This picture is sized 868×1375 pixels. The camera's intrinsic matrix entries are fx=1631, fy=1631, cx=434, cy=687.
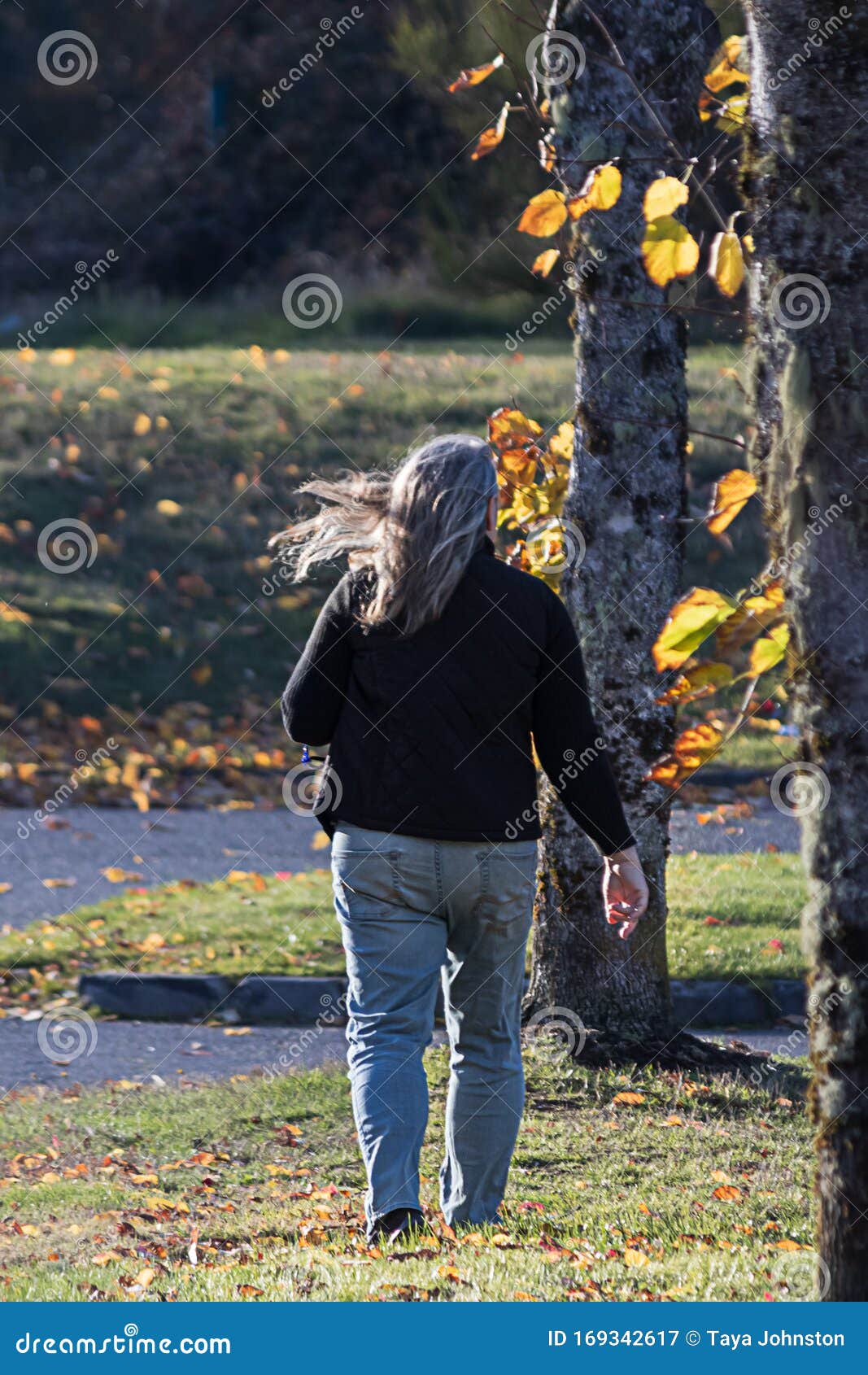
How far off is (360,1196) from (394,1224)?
960mm

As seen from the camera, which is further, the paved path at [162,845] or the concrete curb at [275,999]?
the paved path at [162,845]

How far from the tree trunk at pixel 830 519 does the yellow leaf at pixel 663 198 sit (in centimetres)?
29

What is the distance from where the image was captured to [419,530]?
360 cm

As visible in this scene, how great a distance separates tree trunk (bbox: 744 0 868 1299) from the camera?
2.82 metres

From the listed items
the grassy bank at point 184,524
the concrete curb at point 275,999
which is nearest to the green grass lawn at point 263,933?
the concrete curb at point 275,999

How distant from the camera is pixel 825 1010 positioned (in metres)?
2.87

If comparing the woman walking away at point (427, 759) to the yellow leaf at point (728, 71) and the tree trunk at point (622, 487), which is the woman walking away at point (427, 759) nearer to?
the yellow leaf at point (728, 71)

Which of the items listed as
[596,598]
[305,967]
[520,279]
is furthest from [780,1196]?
[520,279]

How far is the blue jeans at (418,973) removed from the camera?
11.8 feet

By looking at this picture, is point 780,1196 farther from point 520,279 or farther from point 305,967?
point 520,279

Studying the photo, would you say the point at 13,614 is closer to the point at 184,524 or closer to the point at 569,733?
the point at 184,524

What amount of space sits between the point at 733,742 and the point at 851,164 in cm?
973

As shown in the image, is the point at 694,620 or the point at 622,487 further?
the point at 622,487

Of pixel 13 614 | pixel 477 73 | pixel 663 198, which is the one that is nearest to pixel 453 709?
pixel 663 198
